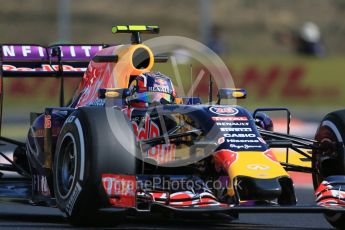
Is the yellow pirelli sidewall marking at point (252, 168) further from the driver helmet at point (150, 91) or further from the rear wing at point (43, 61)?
the rear wing at point (43, 61)

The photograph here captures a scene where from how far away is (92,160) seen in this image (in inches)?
354

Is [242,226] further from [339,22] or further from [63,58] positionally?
[339,22]

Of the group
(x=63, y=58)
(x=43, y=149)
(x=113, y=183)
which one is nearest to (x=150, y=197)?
(x=113, y=183)

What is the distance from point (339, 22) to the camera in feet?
160

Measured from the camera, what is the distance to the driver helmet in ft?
35.3

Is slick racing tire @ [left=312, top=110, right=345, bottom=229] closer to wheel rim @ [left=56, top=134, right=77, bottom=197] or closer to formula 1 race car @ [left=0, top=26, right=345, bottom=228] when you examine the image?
formula 1 race car @ [left=0, top=26, right=345, bottom=228]

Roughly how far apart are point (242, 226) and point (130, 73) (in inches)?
89.5

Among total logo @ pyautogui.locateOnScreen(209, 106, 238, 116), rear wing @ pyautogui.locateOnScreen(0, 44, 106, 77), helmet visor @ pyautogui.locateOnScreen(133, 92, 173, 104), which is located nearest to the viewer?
total logo @ pyautogui.locateOnScreen(209, 106, 238, 116)

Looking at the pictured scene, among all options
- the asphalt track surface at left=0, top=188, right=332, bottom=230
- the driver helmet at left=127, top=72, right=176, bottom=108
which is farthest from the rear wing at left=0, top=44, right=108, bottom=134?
the driver helmet at left=127, top=72, right=176, bottom=108

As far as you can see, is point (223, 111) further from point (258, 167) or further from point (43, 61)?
point (43, 61)

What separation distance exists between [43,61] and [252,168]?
4621 mm

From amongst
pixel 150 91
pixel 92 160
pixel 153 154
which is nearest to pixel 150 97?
pixel 150 91

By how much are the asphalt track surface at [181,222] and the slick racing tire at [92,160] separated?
388 mm

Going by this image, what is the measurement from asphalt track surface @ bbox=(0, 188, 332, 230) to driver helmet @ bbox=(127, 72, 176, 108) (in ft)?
4.12
